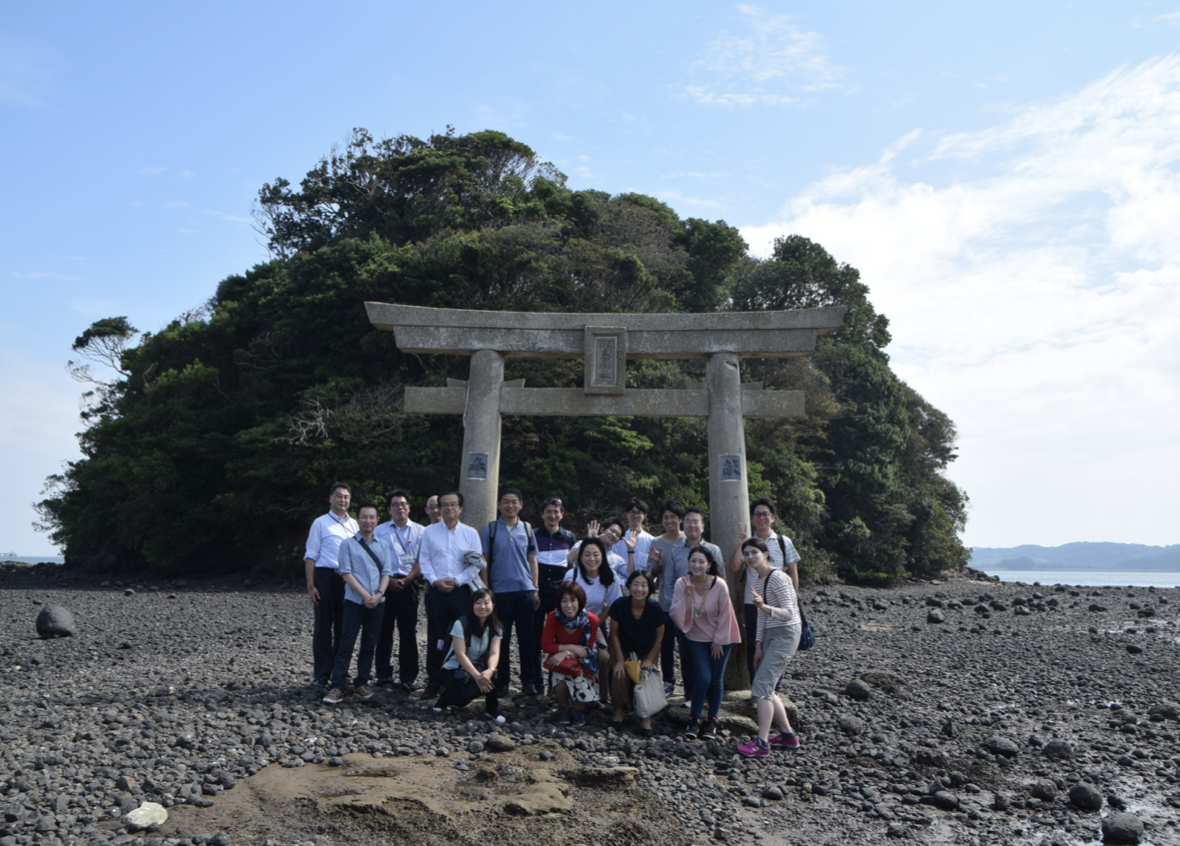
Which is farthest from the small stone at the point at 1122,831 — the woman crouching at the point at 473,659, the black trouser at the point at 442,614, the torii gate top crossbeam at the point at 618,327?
the torii gate top crossbeam at the point at 618,327

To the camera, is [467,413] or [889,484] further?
[889,484]

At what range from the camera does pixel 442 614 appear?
263 inches

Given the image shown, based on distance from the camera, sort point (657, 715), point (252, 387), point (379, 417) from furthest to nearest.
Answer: point (252, 387) < point (379, 417) < point (657, 715)

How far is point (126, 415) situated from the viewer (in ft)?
78.1

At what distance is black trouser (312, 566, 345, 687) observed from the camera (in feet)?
22.3

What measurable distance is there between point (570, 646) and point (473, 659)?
808 mm

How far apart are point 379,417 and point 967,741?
15077 mm

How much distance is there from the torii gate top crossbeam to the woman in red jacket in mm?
3438

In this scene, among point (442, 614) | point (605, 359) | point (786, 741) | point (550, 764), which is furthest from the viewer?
point (605, 359)

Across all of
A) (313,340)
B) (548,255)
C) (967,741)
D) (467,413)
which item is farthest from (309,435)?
(967,741)

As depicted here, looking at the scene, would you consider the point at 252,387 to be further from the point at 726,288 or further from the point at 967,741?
the point at 967,741

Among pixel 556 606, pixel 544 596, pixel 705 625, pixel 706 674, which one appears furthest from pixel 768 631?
pixel 544 596

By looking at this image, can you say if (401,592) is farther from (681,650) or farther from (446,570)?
(681,650)

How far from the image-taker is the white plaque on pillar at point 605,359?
883 centimetres
